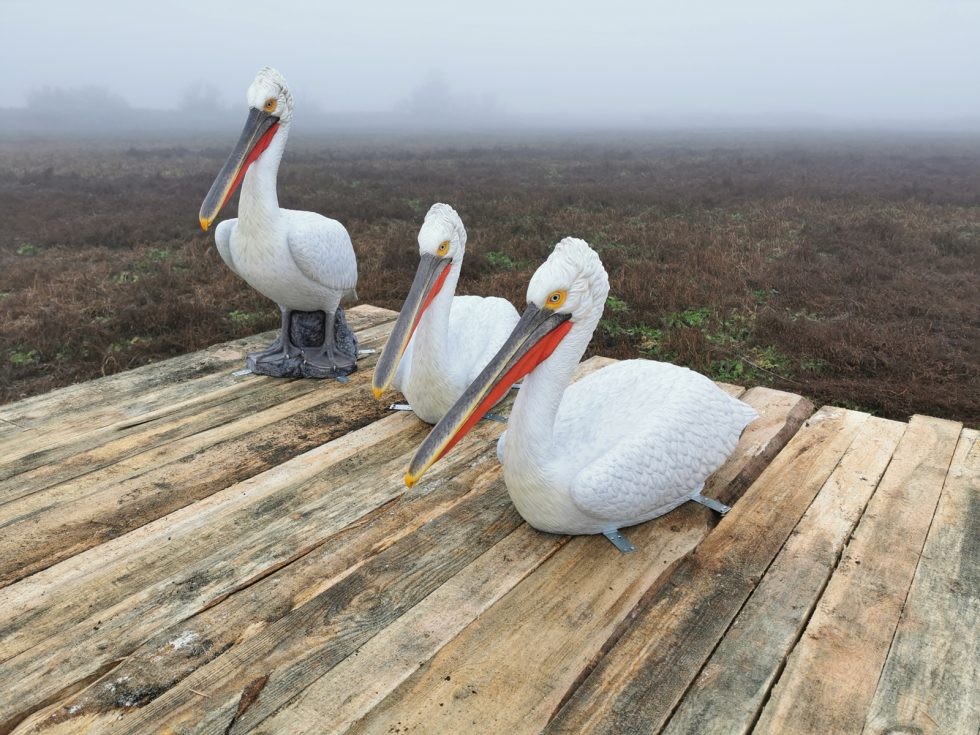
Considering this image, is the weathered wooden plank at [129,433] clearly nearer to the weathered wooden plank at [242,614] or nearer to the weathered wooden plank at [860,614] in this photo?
the weathered wooden plank at [242,614]

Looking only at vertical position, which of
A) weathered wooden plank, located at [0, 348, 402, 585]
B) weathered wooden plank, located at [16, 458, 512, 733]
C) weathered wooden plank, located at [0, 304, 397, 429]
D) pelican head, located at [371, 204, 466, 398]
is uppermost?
pelican head, located at [371, 204, 466, 398]

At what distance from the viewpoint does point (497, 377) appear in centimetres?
218

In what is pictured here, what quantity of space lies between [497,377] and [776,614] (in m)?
1.12

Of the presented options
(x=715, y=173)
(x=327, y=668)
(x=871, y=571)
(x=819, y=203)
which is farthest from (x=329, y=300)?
(x=715, y=173)

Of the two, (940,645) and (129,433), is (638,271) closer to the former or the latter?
(129,433)

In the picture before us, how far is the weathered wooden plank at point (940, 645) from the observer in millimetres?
1748

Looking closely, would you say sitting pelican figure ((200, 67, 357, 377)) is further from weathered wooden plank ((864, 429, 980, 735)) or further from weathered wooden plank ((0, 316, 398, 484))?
weathered wooden plank ((864, 429, 980, 735))

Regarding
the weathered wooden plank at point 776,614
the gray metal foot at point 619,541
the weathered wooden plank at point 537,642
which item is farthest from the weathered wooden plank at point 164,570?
the weathered wooden plank at point 776,614

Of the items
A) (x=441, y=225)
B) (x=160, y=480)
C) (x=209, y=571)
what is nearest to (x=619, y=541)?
(x=209, y=571)

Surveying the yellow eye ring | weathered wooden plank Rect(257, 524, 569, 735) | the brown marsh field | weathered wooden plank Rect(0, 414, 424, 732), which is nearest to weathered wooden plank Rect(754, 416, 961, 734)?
weathered wooden plank Rect(257, 524, 569, 735)

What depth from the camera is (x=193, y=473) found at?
296 centimetres

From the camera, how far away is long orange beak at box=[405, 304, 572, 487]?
→ 2.05 metres

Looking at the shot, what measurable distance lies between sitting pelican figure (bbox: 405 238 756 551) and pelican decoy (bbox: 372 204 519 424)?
642 millimetres

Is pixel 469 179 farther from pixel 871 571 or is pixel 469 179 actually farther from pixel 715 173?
pixel 871 571
